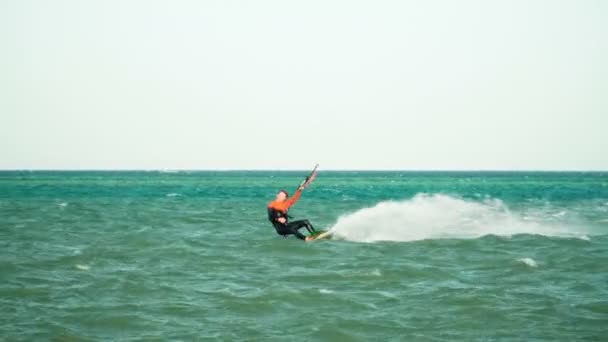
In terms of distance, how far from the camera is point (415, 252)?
24.0 meters

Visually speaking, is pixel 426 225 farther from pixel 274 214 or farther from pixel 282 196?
pixel 282 196

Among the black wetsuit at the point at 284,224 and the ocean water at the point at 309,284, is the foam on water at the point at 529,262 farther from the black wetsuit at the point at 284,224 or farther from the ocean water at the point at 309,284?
the black wetsuit at the point at 284,224

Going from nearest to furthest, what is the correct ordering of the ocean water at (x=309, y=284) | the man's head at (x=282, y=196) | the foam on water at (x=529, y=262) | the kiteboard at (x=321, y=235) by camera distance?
the ocean water at (x=309, y=284), the foam on water at (x=529, y=262), the man's head at (x=282, y=196), the kiteboard at (x=321, y=235)

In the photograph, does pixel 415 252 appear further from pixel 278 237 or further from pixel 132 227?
pixel 132 227

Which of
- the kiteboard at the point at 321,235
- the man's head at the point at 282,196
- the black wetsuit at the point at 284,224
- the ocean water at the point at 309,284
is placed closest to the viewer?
the ocean water at the point at 309,284

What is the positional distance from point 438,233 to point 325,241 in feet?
19.5

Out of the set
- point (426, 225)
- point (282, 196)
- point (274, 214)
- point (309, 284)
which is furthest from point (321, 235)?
point (309, 284)

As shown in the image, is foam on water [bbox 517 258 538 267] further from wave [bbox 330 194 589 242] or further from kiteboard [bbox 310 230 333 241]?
kiteboard [bbox 310 230 333 241]

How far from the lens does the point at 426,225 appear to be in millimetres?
32250

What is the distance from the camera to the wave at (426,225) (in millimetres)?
29250

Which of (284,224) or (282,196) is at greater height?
(282,196)

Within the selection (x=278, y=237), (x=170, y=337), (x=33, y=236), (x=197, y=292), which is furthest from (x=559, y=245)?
(x=33, y=236)

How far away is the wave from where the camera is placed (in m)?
29.2

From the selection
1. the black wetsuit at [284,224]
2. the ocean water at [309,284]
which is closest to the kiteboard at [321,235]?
the ocean water at [309,284]
